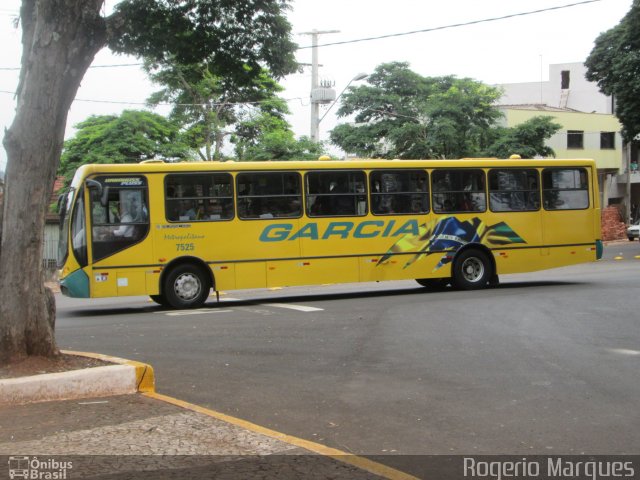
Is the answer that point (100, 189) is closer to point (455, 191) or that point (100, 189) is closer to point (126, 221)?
point (126, 221)

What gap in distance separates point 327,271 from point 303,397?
9.00m

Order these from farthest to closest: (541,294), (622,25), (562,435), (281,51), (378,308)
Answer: (622,25), (541,294), (378,308), (281,51), (562,435)

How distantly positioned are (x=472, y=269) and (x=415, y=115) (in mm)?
24912

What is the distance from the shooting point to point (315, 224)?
52.9 feet

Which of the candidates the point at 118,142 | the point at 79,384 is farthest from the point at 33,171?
the point at 118,142

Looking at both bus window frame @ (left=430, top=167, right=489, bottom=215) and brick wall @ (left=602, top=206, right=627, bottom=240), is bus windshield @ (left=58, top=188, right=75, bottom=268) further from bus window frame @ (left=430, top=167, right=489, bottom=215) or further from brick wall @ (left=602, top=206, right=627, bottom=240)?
brick wall @ (left=602, top=206, right=627, bottom=240)

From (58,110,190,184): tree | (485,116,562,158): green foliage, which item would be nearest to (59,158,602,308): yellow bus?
(58,110,190,184): tree

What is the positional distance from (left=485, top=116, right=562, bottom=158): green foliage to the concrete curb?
34.9 metres

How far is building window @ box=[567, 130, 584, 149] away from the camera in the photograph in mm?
50231

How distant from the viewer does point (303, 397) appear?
7.21 m

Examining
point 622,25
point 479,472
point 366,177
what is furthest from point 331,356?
point 622,25

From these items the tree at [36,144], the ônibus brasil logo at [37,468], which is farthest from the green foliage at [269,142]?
the ônibus brasil logo at [37,468]

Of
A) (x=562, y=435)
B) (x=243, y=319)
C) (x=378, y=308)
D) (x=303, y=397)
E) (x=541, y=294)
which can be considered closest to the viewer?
(x=562, y=435)

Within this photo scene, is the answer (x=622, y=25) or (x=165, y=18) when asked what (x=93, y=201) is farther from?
(x=622, y=25)
